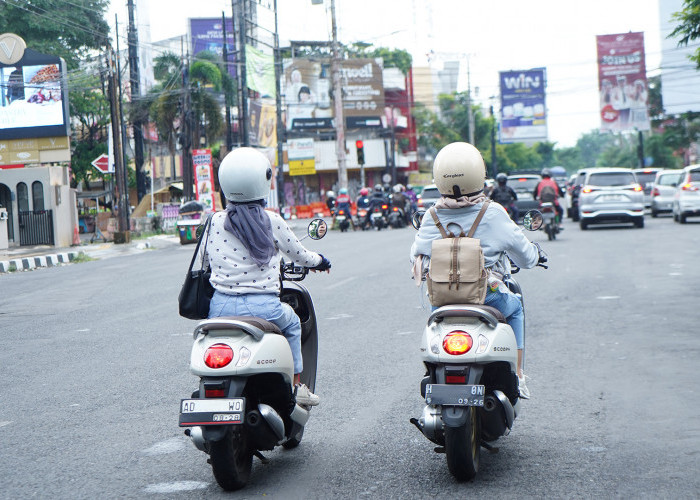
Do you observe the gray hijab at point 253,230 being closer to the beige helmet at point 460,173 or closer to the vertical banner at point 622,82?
the beige helmet at point 460,173

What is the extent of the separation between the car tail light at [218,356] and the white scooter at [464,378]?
0.90 meters

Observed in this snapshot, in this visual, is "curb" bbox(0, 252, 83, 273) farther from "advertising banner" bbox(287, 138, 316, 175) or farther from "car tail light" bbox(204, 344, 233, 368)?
"advertising banner" bbox(287, 138, 316, 175)

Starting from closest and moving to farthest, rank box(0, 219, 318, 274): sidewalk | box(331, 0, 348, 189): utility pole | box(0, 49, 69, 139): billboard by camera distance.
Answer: box(0, 219, 318, 274): sidewalk → box(0, 49, 69, 139): billboard → box(331, 0, 348, 189): utility pole

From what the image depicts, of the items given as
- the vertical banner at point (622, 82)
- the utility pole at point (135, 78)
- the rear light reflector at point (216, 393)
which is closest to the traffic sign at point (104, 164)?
the utility pole at point (135, 78)

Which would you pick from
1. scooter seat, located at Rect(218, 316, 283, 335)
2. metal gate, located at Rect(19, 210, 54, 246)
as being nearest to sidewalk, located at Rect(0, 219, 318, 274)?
metal gate, located at Rect(19, 210, 54, 246)

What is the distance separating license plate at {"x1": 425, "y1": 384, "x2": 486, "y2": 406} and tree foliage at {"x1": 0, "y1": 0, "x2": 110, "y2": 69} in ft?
148

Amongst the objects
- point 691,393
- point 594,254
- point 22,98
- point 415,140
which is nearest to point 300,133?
point 415,140

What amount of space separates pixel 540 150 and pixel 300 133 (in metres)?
56.7

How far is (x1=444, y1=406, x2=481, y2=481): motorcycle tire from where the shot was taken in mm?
4291

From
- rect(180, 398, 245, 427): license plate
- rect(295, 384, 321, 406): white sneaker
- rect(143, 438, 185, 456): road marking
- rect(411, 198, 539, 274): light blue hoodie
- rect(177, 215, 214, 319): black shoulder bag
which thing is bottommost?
rect(143, 438, 185, 456): road marking

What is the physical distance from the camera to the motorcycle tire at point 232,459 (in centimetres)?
424

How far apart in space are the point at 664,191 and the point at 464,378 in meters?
28.6

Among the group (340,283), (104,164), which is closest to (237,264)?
(340,283)

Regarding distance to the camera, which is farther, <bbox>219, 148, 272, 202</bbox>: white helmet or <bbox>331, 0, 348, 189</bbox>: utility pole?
<bbox>331, 0, 348, 189</bbox>: utility pole
